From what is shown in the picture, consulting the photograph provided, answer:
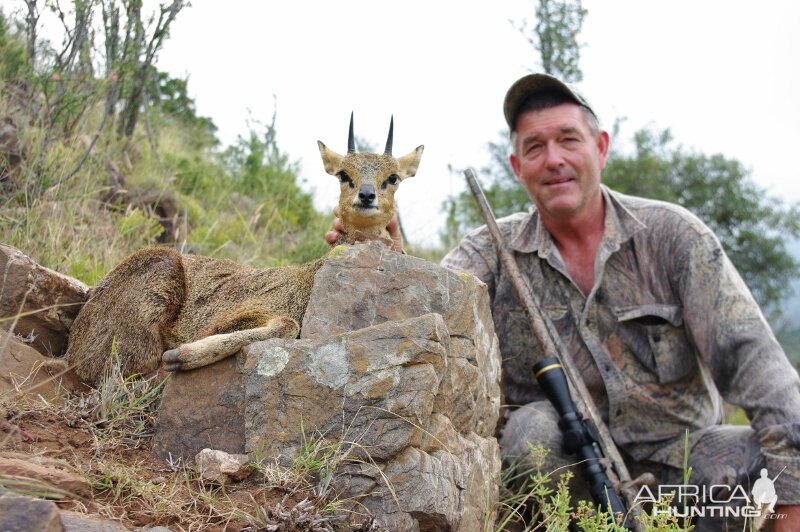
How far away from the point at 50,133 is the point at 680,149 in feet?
53.0

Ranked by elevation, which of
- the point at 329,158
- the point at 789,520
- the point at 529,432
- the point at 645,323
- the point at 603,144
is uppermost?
the point at 603,144

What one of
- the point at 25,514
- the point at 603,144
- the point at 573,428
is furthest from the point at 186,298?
the point at 603,144

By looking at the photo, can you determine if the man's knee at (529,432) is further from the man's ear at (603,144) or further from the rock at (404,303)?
the man's ear at (603,144)

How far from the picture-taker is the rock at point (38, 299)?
15.9ft

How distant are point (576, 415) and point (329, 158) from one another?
114 inches

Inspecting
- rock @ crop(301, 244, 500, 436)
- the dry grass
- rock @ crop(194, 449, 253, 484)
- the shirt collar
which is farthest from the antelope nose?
the shirt collar

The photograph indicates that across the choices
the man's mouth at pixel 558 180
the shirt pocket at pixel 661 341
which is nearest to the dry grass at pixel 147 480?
the shirt pocket at pixel 661 341

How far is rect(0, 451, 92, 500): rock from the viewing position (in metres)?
3.13

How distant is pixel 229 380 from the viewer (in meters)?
4.14

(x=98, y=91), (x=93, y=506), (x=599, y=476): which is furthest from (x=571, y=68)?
(x=93, y=506)

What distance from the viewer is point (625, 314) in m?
6.66

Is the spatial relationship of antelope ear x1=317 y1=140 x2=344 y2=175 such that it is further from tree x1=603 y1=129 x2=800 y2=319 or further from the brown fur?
tree x1=603 y1=129 x2=800 y2=319

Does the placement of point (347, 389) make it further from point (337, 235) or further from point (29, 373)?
point (29, 373)

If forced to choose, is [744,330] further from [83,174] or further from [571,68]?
[571,68]
